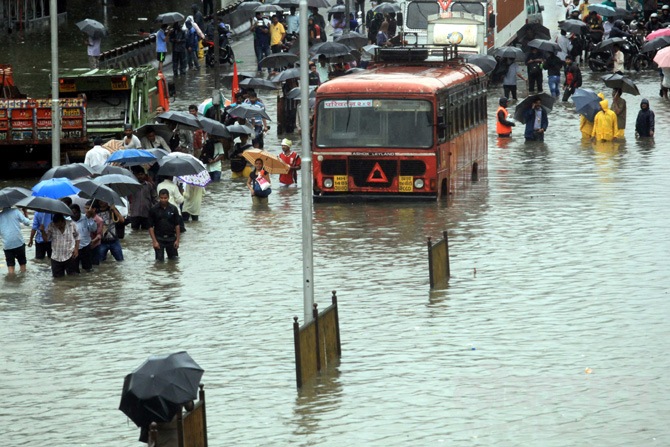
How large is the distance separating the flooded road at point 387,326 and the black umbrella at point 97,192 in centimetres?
110

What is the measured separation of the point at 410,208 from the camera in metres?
26.0

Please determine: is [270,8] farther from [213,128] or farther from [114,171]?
[114,171]

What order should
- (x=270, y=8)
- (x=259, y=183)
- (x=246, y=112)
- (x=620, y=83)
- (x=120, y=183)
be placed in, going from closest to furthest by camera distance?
(x=120, y=183) → (x=259, y=183) → (x=246, y=112) → (x=620, y=83) → (x=270, y=8)

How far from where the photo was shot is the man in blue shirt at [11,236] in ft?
67.8

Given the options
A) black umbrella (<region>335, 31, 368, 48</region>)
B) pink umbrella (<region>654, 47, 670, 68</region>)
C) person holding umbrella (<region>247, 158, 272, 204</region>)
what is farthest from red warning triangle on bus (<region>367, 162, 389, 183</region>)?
black umbrella (<region>335, 31, 368, 48</region>)

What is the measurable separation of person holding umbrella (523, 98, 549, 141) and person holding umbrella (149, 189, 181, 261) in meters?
15.1

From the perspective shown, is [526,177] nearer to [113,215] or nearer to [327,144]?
[327,144]

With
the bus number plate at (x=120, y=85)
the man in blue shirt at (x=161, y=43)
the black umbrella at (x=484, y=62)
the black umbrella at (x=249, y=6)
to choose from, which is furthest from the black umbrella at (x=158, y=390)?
the black umbrella at (x=249, y=6)

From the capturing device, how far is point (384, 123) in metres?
26.0

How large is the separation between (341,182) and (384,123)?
4.35 feet

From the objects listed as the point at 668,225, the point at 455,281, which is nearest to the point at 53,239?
the point at 455,281

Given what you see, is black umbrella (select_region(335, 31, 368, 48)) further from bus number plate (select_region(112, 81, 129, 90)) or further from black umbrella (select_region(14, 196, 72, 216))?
black umbrella (select_region(14, 196, 72, 216))

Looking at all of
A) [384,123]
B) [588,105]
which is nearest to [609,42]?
[588,105]

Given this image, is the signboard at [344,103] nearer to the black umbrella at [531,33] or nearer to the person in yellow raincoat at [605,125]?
the person in yellow raincoat at [605,125]
